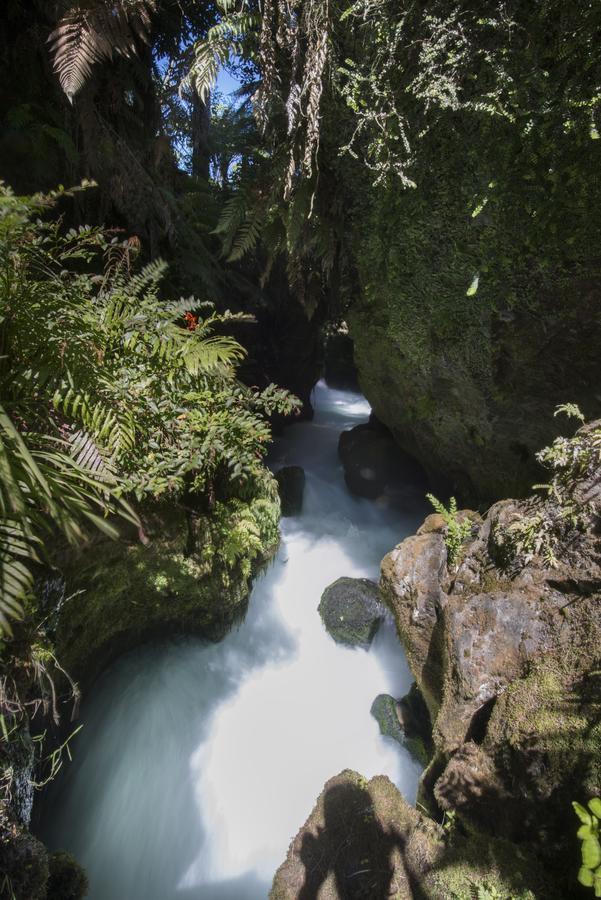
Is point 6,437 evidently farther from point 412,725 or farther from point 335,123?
point 412,725

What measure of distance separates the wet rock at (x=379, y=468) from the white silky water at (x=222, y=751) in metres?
2.39

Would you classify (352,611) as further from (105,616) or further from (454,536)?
(105,616)

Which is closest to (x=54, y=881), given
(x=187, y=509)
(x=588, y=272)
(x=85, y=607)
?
(x=85, y=607)

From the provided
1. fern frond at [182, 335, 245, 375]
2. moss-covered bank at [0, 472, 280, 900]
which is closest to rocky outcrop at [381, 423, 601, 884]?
moss-covered bank at [0, 472, 280, 900]

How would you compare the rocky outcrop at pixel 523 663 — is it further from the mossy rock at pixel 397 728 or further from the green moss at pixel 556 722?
the mossy rock at pixel 397 728

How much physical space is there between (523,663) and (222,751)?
325 cm

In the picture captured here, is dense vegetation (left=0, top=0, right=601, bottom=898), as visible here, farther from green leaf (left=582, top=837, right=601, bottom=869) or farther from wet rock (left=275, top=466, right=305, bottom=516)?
wet rock (left=275, top=466, right=305, bottom=516)

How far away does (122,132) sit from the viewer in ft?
17.4

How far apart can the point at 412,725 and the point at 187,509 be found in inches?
134

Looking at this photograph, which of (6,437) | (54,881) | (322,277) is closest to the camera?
(6,437)

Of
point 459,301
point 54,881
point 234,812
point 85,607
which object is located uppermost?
point 459,301

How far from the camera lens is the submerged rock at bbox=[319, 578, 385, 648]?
554 centimetres

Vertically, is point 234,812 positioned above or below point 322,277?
below

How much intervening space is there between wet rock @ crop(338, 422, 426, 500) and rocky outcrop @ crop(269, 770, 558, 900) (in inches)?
207
